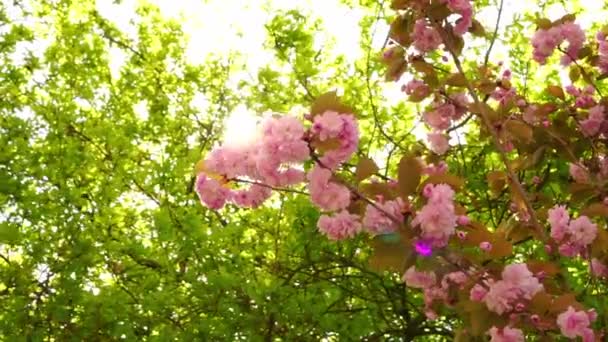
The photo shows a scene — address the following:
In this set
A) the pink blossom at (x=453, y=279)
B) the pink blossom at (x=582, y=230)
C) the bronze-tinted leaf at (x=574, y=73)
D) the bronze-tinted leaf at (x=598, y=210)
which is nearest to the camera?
the pink blossom at (x=453, y=279)

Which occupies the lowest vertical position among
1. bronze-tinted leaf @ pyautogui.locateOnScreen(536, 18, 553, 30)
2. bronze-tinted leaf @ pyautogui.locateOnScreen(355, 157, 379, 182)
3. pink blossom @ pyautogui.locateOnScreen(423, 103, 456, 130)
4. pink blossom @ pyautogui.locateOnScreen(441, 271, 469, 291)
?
pink blossom @ pyautogui.locateOnScreen(441, 271, 469, 291)

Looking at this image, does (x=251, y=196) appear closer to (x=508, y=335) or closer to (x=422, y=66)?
(x=508, y=335)

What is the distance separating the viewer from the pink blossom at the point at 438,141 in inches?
123

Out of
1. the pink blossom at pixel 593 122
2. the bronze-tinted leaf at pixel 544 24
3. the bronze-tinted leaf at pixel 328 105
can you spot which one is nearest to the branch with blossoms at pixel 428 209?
the bronze-tinted leaf at pixel 328 105

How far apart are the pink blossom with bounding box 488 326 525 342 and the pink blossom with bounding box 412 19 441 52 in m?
1.17

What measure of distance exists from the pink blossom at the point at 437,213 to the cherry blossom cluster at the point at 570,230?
0.68 meters

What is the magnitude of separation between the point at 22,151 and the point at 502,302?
380 cm

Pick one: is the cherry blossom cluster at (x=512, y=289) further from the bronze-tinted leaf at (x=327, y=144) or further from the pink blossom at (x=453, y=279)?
the bronze-tinted leaf at (x=327, y=144)

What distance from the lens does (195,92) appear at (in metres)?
6.79

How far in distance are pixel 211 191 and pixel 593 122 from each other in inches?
73.2

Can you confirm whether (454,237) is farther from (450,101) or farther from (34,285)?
(34,285)

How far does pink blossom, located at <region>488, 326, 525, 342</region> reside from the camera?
2.10m

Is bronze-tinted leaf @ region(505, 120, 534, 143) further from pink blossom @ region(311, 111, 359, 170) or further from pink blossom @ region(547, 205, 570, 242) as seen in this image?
pink blossom @ region(311, 111, 359, 170)

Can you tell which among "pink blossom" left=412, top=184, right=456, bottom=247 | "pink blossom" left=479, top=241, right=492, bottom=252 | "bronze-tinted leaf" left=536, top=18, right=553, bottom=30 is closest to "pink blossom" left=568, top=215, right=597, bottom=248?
"pink blossom" left=479, top=241, right=492, bottom=252
